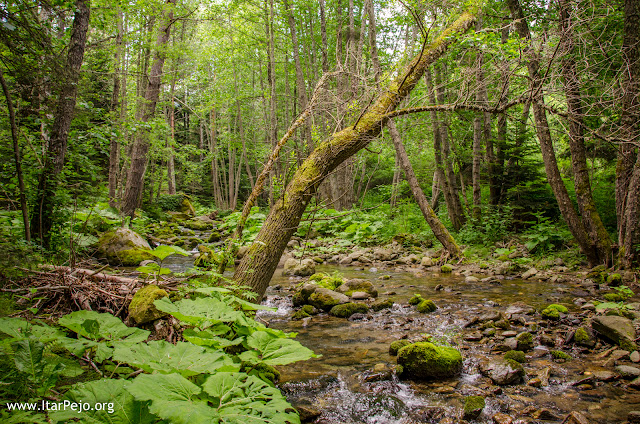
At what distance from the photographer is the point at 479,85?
393 centimetres

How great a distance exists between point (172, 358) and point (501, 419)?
249cm

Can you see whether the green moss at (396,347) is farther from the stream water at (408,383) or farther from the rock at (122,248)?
the rock at (122,248)

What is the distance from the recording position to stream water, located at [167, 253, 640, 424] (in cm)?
275

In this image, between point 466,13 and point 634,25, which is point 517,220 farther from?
point 466,13

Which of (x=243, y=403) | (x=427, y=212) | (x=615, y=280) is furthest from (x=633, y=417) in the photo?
(x=427, y=212)

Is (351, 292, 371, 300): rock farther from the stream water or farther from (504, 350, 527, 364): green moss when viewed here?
(504, 350, 527, 364): green moss

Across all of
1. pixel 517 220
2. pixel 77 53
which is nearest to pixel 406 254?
pixel 517 220

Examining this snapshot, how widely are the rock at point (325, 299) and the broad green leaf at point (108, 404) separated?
4.40 meters

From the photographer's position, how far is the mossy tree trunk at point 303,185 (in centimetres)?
399

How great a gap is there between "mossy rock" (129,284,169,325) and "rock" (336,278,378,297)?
4.05m

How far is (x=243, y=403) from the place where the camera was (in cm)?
157

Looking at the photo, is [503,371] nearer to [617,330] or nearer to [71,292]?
[617,330]

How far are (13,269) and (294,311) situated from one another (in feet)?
12.8

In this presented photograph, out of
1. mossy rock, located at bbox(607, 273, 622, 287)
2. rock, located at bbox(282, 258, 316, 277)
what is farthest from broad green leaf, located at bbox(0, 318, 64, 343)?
mossy rock, located at bbox(607, 273, 622, 287)
